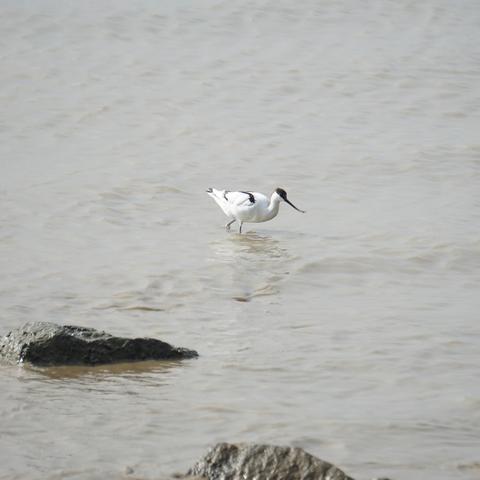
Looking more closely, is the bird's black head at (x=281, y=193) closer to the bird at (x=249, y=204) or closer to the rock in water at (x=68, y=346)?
the bird at (x=249, y=204)

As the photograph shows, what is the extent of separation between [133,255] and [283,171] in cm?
364

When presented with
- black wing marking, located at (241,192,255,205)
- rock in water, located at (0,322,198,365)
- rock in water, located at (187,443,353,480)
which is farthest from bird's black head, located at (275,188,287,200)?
rock in water, located at (187,443,353,480)

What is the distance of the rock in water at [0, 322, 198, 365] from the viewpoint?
6.73 metres

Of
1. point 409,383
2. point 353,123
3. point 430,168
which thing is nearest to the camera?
point 409,383

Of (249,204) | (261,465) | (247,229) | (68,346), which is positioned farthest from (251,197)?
(261,465)

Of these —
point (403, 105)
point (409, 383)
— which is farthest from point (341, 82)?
point (409, 383)

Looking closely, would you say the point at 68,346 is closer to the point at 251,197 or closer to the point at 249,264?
the point at 249,264

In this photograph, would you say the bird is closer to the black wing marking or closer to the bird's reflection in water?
the black wing marking

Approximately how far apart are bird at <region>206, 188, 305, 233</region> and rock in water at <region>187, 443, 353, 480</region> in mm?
6591

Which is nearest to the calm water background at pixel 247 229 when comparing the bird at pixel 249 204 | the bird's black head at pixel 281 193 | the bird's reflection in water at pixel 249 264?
the bird's reflection in water at pixel 249 264

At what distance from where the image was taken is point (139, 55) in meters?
17.9

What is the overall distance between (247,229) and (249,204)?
2.94 ft

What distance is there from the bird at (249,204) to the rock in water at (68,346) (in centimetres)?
472

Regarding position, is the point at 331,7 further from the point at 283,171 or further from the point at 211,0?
the point at 283,171
